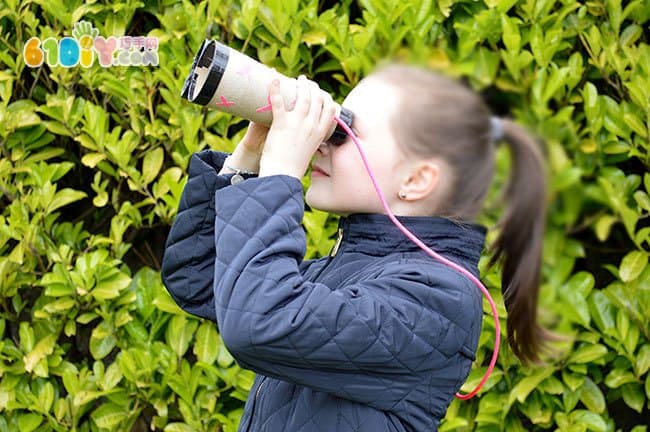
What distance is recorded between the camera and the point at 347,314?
3.53 feet

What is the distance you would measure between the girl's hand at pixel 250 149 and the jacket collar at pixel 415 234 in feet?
0.74

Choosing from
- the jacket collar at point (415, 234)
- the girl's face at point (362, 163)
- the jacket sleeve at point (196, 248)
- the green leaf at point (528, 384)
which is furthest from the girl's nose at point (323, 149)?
the green leaf at point (528, 384)

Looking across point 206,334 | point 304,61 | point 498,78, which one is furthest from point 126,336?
point 498,78

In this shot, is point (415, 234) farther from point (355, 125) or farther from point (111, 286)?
point (111, 286)

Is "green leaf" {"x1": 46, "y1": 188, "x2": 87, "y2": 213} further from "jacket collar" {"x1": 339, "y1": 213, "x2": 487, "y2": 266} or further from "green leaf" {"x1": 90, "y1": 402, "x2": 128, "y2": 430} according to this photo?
"jacket collar" {"x1": 339, "y1": 213, "x2": 487, "y2": 266}

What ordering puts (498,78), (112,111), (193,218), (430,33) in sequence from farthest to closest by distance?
(112,111), (430,33), (193,218), (498,78)

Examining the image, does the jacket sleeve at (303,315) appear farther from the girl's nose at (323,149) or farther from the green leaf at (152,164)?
the green leaf at (152,164)

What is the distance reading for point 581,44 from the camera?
7.10 feet

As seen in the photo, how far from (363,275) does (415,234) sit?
0.10 metres

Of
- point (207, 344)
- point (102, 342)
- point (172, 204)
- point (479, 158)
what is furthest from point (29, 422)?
point (479, 158)

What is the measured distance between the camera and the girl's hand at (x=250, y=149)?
1376mm

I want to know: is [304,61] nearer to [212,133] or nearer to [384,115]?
[212,133]

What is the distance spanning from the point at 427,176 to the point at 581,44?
1.27 m

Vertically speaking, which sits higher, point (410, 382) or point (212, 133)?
point (410, 382)
